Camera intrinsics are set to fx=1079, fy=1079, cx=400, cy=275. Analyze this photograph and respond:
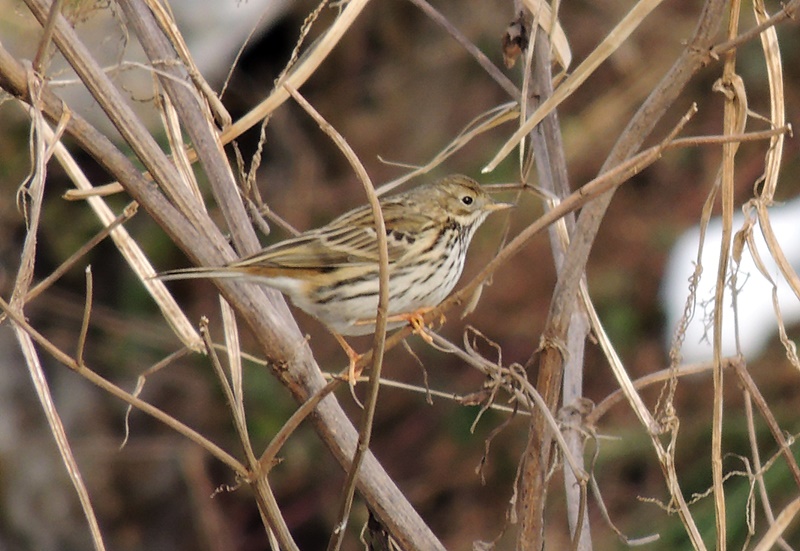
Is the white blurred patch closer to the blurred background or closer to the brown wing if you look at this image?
the blurred background

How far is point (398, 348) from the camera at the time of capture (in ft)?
20.2

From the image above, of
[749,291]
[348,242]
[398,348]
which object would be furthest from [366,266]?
[398,348]

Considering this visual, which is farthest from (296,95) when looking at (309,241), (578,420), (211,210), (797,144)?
(797,144)

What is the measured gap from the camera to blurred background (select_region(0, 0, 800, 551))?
19.0ft

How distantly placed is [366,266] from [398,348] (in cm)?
317

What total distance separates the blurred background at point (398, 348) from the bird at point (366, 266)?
2.36 metres

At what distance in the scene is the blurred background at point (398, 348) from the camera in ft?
19.0

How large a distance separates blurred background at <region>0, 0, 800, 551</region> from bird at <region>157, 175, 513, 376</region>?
2360 millimetres

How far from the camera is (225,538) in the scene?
602 cm

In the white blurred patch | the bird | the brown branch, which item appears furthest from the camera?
the white blurred patch

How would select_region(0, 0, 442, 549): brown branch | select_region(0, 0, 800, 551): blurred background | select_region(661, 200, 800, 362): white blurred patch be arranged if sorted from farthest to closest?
select_region(0, 0, 800, 551): blurred background < select_region(661, 200, 800, 362): white blurred patch < select_region(0, 0, 442, 549): brown branch

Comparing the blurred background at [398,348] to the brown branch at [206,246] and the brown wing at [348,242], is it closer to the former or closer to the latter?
the brown wing at [348,242]

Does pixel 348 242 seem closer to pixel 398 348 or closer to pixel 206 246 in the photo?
pixel 206 246

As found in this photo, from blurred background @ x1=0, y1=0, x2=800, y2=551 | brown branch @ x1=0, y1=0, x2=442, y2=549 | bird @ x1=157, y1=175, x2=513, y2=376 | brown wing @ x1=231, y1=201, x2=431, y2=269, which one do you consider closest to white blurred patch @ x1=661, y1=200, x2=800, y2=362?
blurred background @ x1=0, y1=0, x2=800, y2=551
